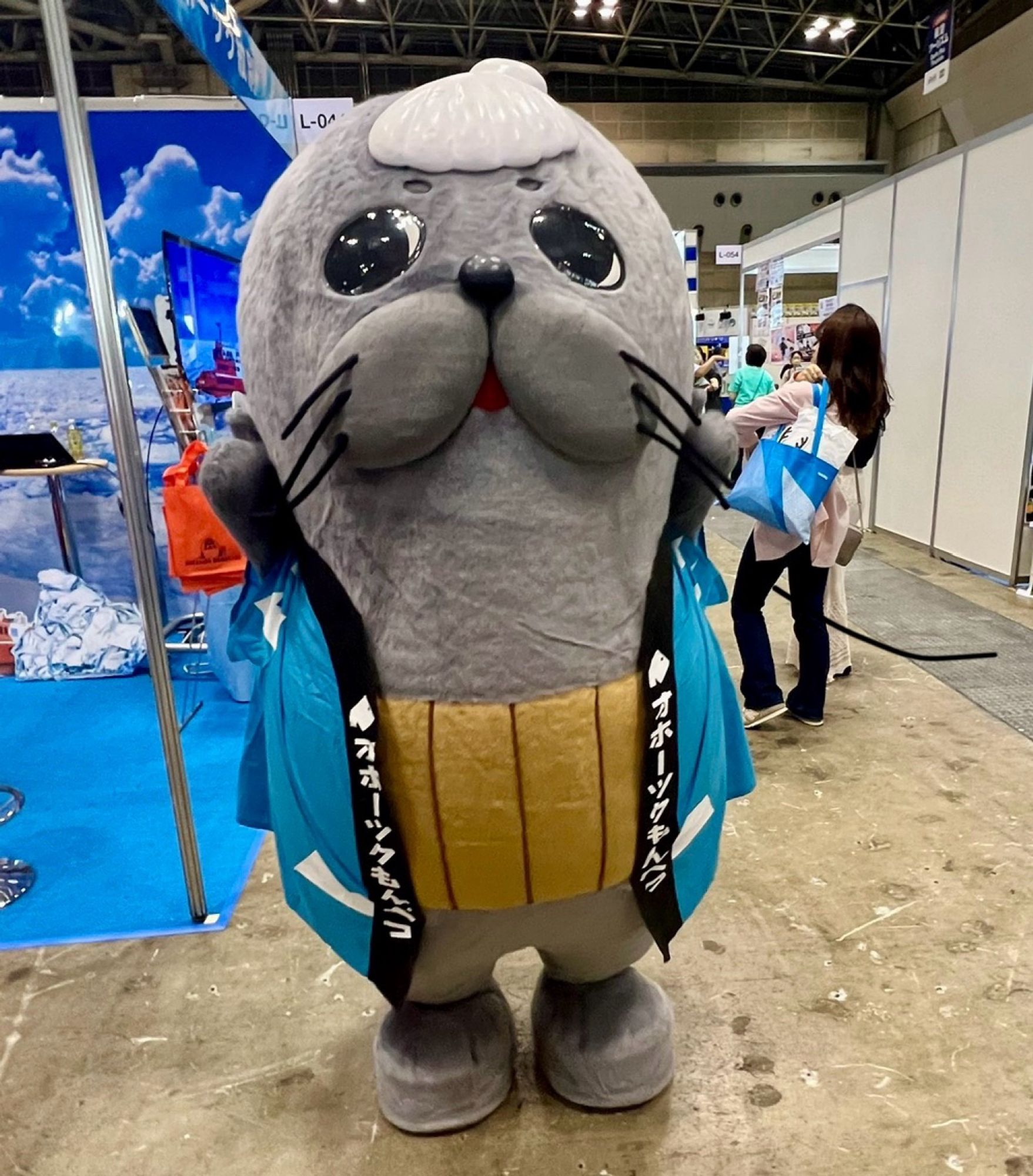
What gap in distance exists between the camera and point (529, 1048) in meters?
1.66

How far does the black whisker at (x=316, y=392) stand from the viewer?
3.07 feet

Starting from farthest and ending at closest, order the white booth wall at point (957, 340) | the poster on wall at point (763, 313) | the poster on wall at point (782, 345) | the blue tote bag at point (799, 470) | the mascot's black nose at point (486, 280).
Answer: the poster on wall at point (763, 313)
the poster on wall at point (782, 345)
the white booth wall at point (957, 340)
the blue tote bag at point (799, 470)
the mascot's black nose at point (486, 280)

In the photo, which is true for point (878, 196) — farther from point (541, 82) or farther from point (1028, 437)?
point (541, 82)

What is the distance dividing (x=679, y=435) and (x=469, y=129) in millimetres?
410

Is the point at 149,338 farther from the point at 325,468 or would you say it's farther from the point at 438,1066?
the point at 438,1066

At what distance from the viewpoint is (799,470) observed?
8.79 feet

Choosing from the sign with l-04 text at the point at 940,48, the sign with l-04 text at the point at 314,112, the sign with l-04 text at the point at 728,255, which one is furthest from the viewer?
the sign with l-04 text at the point at 728,255

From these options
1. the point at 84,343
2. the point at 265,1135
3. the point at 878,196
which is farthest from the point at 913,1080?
the point at 878,196

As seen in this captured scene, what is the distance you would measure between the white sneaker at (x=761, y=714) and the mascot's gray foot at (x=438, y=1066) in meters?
1.85

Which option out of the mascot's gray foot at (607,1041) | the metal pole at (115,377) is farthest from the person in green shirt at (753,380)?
the mascot's gray foot at (607,1041)

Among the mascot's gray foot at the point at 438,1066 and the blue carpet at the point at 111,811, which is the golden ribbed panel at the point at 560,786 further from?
the blue carpet at the point at 111,811

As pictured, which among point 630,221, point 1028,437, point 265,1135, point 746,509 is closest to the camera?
point 630,221

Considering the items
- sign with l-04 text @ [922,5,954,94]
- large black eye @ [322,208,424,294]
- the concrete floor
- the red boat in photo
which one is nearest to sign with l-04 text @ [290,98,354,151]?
the red boat in photo

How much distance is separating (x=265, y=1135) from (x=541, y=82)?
1.64 metres
